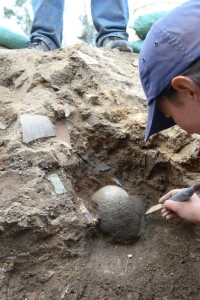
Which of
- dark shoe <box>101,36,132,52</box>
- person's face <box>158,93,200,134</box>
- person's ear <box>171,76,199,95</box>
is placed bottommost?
dark shoe <box>101,36,132,52</box>

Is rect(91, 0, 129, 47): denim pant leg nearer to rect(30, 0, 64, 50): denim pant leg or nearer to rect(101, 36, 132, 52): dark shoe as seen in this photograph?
rect(101, 36, 132, 52): dark shoe

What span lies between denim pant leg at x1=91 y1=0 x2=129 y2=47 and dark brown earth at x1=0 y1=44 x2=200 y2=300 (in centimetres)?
64

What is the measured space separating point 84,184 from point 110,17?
1.64m

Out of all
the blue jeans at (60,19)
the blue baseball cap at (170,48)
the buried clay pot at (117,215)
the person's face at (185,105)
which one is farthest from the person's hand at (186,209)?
the blue jeans at (60,19)

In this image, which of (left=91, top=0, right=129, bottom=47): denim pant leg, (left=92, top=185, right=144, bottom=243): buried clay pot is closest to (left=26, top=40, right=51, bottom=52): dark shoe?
(left=91, top=0, right=129, bottom=47): denim pant leg

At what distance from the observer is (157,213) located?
2.07 metres

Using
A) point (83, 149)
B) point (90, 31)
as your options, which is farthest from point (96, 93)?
point (90, 31)

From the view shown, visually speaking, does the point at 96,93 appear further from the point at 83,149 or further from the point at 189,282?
the point at 189,282

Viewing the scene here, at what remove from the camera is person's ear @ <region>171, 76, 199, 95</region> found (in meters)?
1.19

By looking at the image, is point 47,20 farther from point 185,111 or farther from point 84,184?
point 185,111

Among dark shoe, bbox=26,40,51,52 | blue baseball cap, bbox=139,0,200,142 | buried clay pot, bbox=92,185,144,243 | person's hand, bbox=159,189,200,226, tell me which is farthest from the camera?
dark shoe, bbox=26,40,51,52

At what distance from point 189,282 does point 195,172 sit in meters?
0.57

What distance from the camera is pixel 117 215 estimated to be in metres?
1.96

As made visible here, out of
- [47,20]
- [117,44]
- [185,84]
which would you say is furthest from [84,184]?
[47,20]
